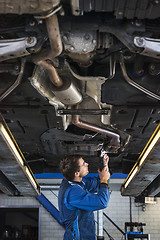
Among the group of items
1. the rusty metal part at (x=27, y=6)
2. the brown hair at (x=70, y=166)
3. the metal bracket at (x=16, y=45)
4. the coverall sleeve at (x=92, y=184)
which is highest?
the rusty metal part at (x=27, y=6)

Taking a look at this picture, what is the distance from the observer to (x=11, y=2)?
1.97 meters

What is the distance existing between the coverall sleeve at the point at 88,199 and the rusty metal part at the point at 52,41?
1.27 m

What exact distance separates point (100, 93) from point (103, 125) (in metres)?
1.01

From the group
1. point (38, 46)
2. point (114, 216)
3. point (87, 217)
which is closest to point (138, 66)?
point (38, 46)

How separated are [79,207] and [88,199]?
0.44ft

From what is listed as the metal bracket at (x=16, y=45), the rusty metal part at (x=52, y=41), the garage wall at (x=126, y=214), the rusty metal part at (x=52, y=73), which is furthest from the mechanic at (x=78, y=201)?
the garage wall at (x=126, y=214)

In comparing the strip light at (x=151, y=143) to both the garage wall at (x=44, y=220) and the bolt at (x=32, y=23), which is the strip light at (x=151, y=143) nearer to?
the bolt at (x=32, y=23)

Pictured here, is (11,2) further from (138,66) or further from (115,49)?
(138,66)

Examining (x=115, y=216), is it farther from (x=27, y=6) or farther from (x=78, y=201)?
(x=27, y=6)

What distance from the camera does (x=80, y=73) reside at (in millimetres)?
3047

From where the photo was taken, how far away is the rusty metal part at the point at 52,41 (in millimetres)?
2137

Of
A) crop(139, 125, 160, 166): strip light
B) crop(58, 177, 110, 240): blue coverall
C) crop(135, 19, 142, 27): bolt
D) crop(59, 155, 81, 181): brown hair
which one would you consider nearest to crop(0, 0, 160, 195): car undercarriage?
crop(135, 19, 142, 27): bolt

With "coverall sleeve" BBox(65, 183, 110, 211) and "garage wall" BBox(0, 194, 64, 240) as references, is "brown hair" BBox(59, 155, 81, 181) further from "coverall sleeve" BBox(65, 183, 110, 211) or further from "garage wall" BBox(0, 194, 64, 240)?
"garage wall" BBox(0, 194, 64, 240)

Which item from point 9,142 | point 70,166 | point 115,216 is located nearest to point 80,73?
point 70,166
